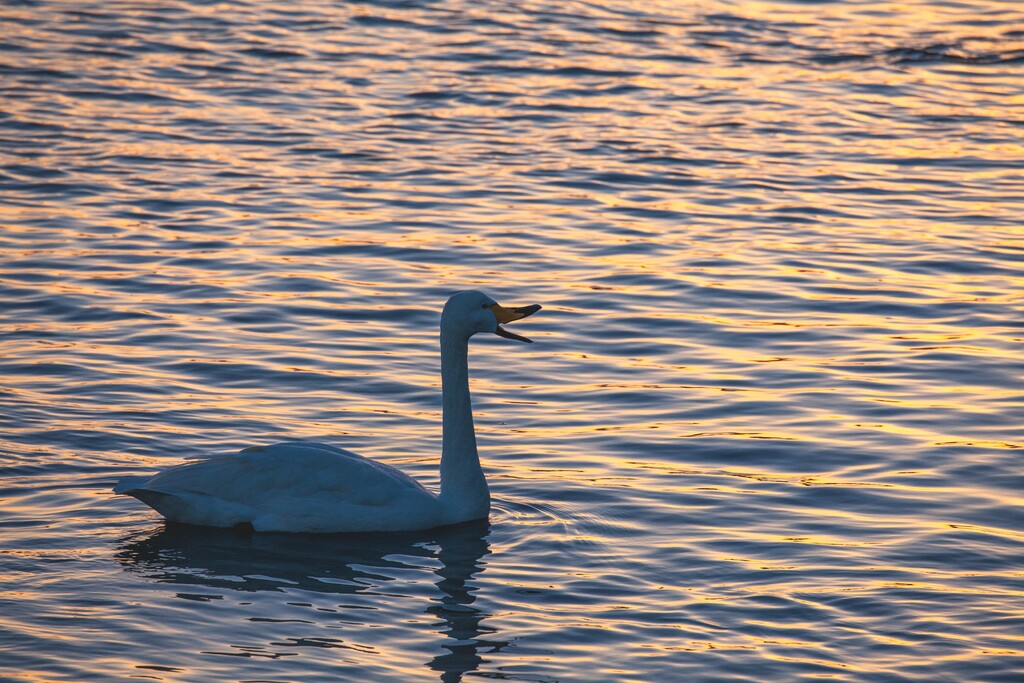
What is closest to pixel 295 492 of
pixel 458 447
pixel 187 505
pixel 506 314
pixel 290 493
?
pixel 290 493

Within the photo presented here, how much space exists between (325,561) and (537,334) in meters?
4.78

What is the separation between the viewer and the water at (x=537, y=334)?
803cm

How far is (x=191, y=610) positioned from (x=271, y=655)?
0.72m

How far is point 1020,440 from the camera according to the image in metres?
10.8

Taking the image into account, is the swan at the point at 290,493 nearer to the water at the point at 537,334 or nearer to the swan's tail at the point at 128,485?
the swan's tail at the point at 128,485

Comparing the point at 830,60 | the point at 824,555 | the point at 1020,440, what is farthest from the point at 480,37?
the point at 824,555

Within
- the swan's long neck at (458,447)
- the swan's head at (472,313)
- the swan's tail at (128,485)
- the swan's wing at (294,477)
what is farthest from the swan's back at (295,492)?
the swan's head at (472,313)

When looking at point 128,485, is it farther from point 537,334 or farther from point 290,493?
point 537,334

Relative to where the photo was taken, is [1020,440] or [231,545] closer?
[231,545]

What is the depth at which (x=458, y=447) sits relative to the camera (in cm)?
961

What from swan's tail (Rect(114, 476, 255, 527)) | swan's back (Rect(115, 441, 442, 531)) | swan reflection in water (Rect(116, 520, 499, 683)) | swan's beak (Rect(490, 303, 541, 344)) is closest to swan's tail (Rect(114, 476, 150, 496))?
swan's tail (Rect(114, 476, 255, 527))

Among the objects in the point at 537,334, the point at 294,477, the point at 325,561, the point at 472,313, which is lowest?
the point at 325,561

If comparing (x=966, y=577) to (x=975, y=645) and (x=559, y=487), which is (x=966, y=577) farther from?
(x=559, y=487)

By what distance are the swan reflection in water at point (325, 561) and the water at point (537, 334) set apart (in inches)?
1.1
